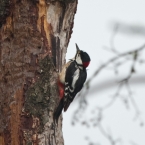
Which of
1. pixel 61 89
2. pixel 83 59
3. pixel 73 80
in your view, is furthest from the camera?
pixel 83 59

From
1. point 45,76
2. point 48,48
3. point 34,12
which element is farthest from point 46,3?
point 45,76

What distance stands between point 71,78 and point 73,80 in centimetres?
3

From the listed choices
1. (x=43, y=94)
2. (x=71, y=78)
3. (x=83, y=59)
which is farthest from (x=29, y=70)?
(x=83, y=59)

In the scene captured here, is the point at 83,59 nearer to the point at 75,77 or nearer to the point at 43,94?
the point at 75,77

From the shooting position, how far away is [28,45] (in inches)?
119

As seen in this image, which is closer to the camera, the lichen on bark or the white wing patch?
the lichen on bark

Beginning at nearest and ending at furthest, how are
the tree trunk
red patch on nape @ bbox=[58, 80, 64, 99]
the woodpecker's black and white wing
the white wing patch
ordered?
1. the tree trunk
2. red patch on nape @ bbox=[58, 80, 64, 99]
3. the woodpecker's black and white wing
4. the white wing patch

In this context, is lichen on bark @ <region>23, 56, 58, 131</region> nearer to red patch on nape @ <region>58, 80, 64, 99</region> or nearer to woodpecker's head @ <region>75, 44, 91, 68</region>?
red patch on nape @ <region>58, 80, 64, 99</region>

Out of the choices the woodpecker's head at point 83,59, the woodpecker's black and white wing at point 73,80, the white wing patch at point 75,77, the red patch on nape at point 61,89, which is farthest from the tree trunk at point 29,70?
the woodpecker's head at point 83,59

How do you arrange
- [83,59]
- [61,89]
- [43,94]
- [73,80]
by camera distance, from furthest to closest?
[83,59], [73,80], [61,89], [43,94]

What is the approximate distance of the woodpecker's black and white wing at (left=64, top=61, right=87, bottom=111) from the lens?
3508 mm

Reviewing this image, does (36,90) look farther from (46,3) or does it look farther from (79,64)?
(79,64)

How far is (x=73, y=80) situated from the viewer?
12.5ft

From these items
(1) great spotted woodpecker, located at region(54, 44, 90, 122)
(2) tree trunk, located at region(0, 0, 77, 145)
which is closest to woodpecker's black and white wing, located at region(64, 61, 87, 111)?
(1) great spotted woodpecker, located at region(54, 44, 90, 122)
